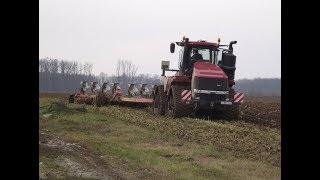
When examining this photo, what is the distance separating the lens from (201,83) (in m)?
15.9

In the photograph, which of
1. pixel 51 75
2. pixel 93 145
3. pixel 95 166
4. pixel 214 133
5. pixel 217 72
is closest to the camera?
pixel 95 166

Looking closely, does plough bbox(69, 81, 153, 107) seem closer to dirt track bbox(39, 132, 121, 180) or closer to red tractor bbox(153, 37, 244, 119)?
red tractor bbox(153, 37, 244, 119)

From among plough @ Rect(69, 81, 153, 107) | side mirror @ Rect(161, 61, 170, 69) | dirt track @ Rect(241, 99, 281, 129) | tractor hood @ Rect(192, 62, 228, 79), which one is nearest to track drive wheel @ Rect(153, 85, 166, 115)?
side mirror @ Rect(161, 61, 170, 69)

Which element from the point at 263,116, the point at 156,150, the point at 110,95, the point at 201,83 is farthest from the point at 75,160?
the point at 110,95

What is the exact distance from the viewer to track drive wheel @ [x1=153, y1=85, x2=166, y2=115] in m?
18.7

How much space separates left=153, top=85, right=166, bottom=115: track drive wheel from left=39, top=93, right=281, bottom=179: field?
3612mm

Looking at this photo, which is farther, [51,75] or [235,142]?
[51,75]

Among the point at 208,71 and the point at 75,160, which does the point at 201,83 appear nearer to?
the point at 208,71

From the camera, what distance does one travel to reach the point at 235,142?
1080cm

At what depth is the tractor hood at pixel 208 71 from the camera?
52.4ft
